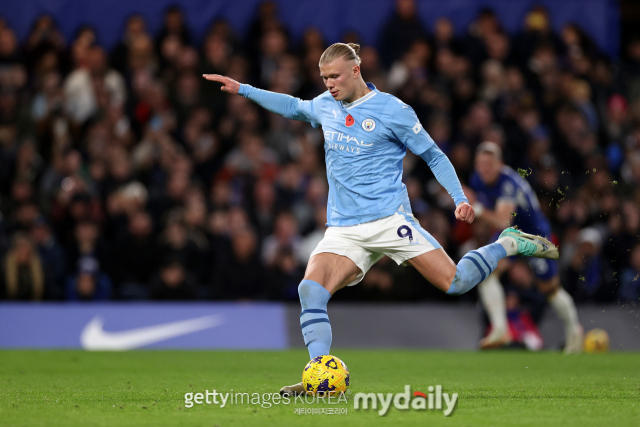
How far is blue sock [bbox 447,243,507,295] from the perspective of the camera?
613 cm

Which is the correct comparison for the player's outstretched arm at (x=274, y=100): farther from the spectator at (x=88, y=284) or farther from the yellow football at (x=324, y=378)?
the spectator at (x=88, y=284)

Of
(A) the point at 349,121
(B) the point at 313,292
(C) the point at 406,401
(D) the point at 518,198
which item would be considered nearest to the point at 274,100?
(A) the point at 349,121

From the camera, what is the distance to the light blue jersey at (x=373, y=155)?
6094 mm

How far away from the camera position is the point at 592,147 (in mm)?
13961

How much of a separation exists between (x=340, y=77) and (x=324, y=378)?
6.80 feet

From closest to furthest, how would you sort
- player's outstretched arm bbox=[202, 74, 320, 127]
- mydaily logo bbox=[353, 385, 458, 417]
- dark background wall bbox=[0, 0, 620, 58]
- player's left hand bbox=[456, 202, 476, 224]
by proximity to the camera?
mydaily logo bbox=[353, 385, 458, 417]
player's left hand bbox=[456, 202, 476, 224]
player's outstretched arm bbox=[202, 74, 320, 127]
dark background wall bbox=[0, 0, 620, 58]

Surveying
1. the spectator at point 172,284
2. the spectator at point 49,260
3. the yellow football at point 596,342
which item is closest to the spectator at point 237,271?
the spectator at point 172,284

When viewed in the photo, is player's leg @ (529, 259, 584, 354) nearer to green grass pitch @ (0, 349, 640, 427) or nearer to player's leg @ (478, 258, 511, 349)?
green grass pitch @ (0, 349, 640, 427)

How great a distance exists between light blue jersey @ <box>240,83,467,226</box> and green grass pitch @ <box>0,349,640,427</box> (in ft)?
4.45

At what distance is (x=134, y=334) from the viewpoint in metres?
11.5

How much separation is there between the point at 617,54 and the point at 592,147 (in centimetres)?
360

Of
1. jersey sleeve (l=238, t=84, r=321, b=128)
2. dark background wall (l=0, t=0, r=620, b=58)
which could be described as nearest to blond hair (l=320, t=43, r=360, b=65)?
jersey sleeve (l=238, t=84, r=321, b=128)

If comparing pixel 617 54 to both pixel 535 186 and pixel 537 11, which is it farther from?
pixel 535 186

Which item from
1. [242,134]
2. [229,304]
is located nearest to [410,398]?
[229,304]
